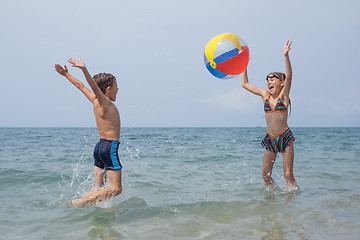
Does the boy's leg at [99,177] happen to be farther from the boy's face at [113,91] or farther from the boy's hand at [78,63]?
the boy's hand at [78,63]

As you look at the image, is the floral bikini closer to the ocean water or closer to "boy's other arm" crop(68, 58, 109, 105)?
the ocean water

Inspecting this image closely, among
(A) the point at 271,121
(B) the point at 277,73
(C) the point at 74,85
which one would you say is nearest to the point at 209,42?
(B) the point at 277,73

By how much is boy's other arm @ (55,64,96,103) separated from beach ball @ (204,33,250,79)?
2.08 meters

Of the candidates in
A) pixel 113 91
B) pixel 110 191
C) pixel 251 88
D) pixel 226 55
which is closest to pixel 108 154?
pixel 110 191

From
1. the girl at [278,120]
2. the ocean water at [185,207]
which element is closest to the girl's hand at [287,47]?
the girl at [278,120]

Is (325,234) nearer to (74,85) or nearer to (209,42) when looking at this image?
(209,42)

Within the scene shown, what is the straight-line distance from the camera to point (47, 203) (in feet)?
17.9

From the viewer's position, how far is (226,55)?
5520mm

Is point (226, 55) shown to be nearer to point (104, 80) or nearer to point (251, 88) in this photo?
point (251, 88)

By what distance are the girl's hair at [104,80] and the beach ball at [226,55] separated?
182cm

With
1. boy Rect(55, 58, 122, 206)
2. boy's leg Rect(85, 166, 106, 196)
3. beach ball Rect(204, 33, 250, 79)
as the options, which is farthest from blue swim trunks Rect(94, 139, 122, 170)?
beach ball Rect(204, 33, 250, 79)

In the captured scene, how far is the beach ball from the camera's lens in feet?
18.1

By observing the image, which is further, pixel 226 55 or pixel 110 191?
pixel 226 55

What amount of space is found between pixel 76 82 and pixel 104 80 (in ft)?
1.67
